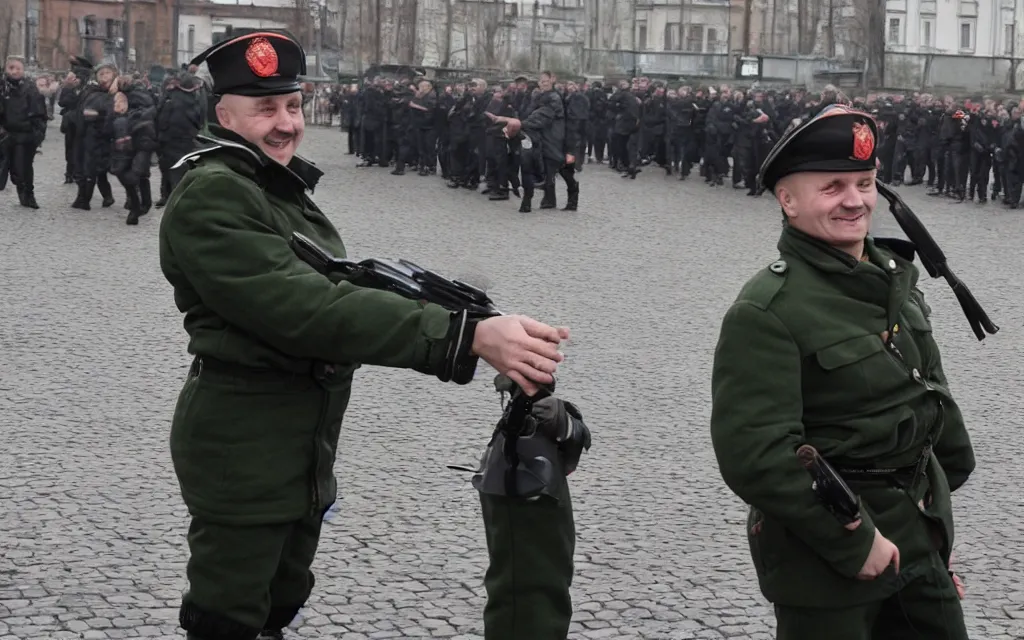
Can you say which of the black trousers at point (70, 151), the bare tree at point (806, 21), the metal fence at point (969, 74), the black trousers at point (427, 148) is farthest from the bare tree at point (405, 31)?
the black trousers at point (70, 151)

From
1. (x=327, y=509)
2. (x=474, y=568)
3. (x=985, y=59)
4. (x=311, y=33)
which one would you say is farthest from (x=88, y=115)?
(x=311, y=33)

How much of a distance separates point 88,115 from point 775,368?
639 inches

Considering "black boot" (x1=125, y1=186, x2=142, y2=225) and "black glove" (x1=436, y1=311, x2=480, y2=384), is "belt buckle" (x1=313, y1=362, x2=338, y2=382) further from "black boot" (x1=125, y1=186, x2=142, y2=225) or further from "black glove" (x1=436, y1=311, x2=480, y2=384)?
"black boot" (x1=125, y1=186, x2=142, y2=225)

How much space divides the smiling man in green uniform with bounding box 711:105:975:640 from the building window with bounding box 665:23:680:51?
81.7 metres

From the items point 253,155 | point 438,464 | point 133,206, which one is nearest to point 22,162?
point 133,206

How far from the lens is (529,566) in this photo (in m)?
3.34

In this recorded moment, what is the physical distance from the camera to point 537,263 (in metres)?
14.5

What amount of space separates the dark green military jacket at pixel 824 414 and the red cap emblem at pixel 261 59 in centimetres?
109

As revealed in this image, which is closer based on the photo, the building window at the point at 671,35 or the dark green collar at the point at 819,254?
the dark green collar at the point at 819,254

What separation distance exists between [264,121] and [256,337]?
1.52 feet

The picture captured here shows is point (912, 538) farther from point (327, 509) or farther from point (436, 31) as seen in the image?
point (436, 31)

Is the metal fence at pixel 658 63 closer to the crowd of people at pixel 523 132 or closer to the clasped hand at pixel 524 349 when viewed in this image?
the crowd of people at pixel 523 132

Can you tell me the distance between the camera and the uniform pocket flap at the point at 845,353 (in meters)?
3.11

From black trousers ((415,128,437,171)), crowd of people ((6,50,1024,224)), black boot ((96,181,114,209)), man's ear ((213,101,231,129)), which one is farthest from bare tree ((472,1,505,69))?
man's ear ((213,101,231,129))
